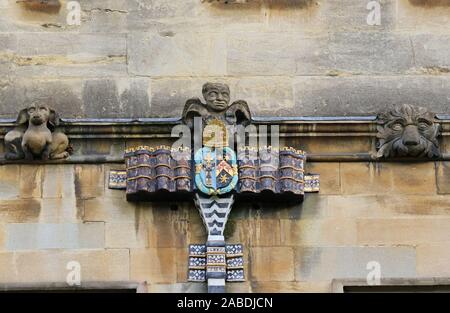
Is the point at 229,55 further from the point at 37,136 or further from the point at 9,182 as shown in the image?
the point at 9,182

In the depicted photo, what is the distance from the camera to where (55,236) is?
67.3ft

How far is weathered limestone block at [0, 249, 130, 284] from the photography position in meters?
20.3

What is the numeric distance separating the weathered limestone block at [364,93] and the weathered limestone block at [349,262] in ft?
5.06

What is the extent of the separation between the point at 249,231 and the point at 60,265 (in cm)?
186

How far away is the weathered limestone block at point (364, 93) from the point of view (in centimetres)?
2128

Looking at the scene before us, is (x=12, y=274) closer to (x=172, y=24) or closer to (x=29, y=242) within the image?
→ (x=29, y=242)

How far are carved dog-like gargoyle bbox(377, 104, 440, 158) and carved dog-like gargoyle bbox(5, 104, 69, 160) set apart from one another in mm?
3164

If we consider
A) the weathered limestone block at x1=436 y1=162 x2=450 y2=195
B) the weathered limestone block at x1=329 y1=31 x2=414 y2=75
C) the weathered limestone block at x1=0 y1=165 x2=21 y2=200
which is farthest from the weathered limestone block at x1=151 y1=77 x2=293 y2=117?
the weathered limestone block at x1=436 y1=162 x2=450 y2=195

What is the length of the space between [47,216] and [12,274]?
684 millimetres

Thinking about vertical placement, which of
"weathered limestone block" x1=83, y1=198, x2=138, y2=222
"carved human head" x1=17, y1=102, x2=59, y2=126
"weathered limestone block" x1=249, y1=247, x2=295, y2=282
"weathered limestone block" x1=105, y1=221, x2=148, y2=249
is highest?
"carved human head" x1=17, y1=102, x2=59, y2=126

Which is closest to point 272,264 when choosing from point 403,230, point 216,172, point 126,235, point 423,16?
point 216,172

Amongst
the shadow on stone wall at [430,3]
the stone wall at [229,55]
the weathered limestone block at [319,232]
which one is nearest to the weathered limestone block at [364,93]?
the stone wall at [229,55]

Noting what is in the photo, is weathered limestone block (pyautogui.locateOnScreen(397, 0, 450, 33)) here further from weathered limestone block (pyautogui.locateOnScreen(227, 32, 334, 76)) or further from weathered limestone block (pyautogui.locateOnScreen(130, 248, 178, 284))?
weathered limestone block (pyautogui.locateOnScreen(130, 248, 178, 284))

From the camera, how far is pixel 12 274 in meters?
20.3
